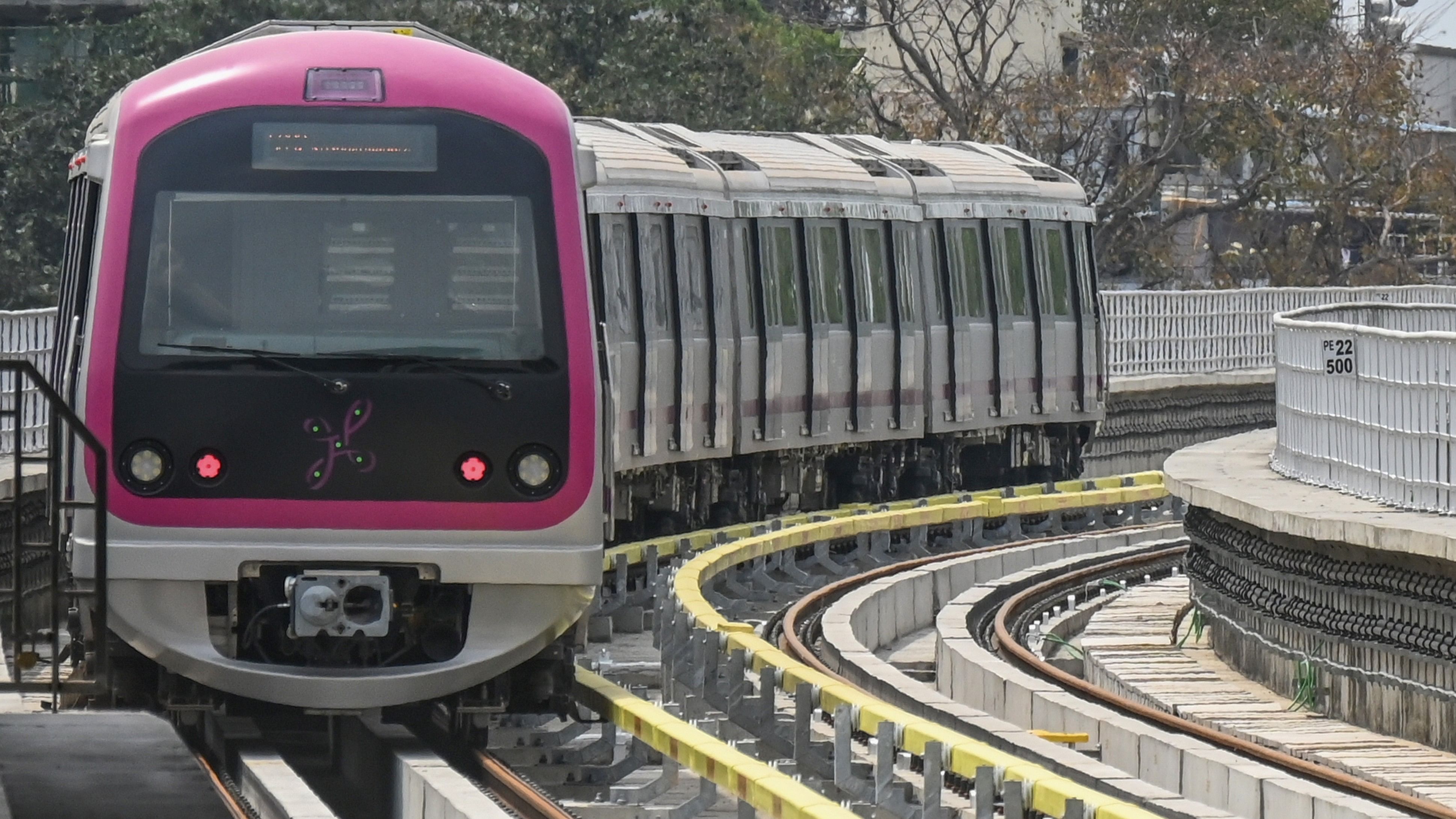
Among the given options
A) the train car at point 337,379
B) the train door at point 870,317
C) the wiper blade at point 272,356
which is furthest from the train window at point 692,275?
the wiper blade at point 272,356

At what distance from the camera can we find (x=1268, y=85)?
160 ft

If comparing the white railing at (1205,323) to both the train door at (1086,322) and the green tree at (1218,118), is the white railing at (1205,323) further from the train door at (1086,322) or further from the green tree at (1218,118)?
the green tree at (1218,118)

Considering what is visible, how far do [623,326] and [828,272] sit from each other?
4.97m

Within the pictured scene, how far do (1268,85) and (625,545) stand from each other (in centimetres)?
3170

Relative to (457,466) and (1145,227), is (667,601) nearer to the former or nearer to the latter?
(457,466)

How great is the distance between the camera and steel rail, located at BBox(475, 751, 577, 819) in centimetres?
1012

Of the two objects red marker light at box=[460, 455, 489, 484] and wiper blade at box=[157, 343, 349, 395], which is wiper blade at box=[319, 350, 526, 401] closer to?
wiper blade at box=[157, 343, 349, 395]

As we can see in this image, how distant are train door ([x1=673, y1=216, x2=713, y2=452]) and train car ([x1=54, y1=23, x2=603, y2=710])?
32.9 feet

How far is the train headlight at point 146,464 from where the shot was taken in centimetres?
1065

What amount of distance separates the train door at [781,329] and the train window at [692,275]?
129 cm

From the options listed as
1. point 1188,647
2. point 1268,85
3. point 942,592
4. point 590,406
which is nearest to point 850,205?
point 942,592

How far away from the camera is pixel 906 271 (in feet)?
85.3

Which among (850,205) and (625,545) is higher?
(850,205)

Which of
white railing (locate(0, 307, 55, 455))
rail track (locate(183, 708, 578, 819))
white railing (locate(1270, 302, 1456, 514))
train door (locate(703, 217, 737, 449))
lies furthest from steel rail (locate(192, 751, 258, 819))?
train door (locate(703, 217, 737, 449))
